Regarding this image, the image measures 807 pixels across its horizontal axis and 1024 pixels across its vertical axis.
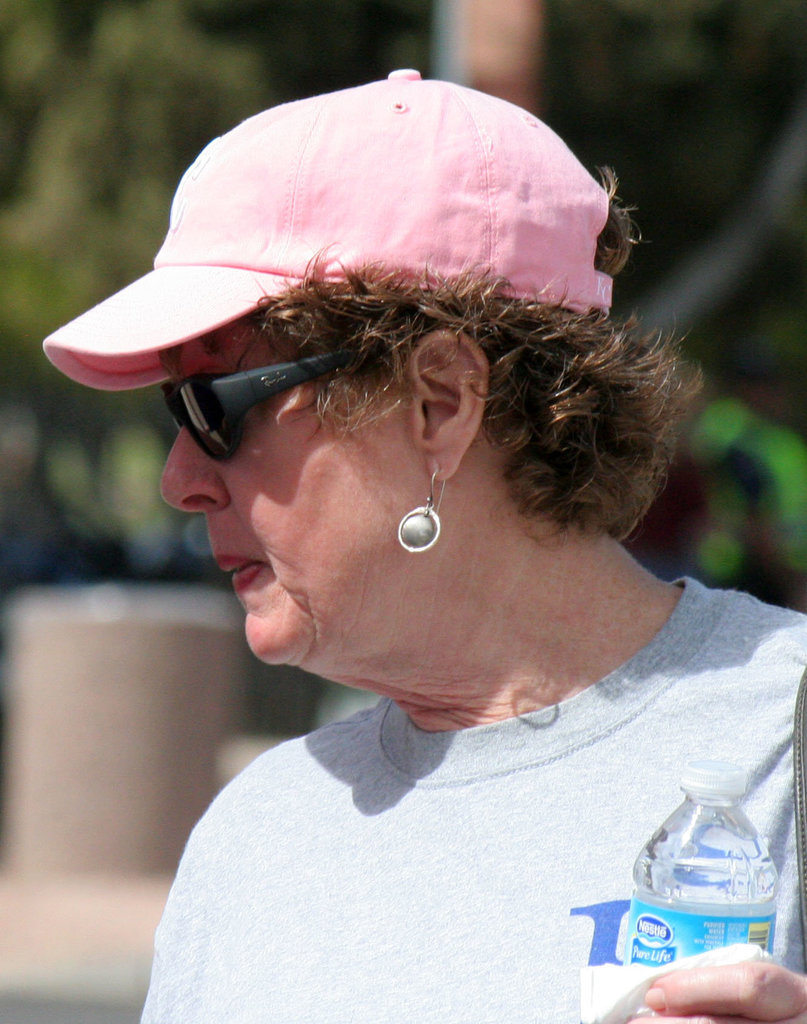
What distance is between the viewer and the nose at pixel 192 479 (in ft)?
6.45

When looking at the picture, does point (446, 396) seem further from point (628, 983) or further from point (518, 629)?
point (628, 983)

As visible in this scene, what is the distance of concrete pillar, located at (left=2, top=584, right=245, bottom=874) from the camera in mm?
7199

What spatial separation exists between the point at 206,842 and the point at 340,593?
17.7 inches

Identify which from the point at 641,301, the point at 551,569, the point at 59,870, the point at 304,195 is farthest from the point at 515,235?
the point at 641,301

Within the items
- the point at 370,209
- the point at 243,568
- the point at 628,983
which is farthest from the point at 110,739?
the point at 628,983

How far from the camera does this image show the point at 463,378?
188 cm

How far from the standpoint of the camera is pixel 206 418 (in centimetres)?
192

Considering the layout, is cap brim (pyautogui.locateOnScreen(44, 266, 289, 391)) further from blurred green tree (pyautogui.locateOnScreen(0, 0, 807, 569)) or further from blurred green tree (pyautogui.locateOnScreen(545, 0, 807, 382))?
blurred green tree (pyautogui.locateOnScreen(545, 0, 807, 382))

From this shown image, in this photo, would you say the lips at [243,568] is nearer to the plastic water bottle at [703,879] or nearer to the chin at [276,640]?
the chin at [276,640]

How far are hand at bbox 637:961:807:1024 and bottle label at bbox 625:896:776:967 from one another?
1.0 inches

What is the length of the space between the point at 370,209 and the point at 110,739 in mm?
5761

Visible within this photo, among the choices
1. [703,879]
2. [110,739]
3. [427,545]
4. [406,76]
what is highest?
[406,76]

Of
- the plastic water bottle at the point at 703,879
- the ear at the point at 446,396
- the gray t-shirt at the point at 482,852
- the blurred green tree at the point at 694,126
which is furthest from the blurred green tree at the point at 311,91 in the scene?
the plastic water bottle at the point at 703,879

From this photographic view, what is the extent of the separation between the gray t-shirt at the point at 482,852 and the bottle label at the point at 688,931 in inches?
7.3
